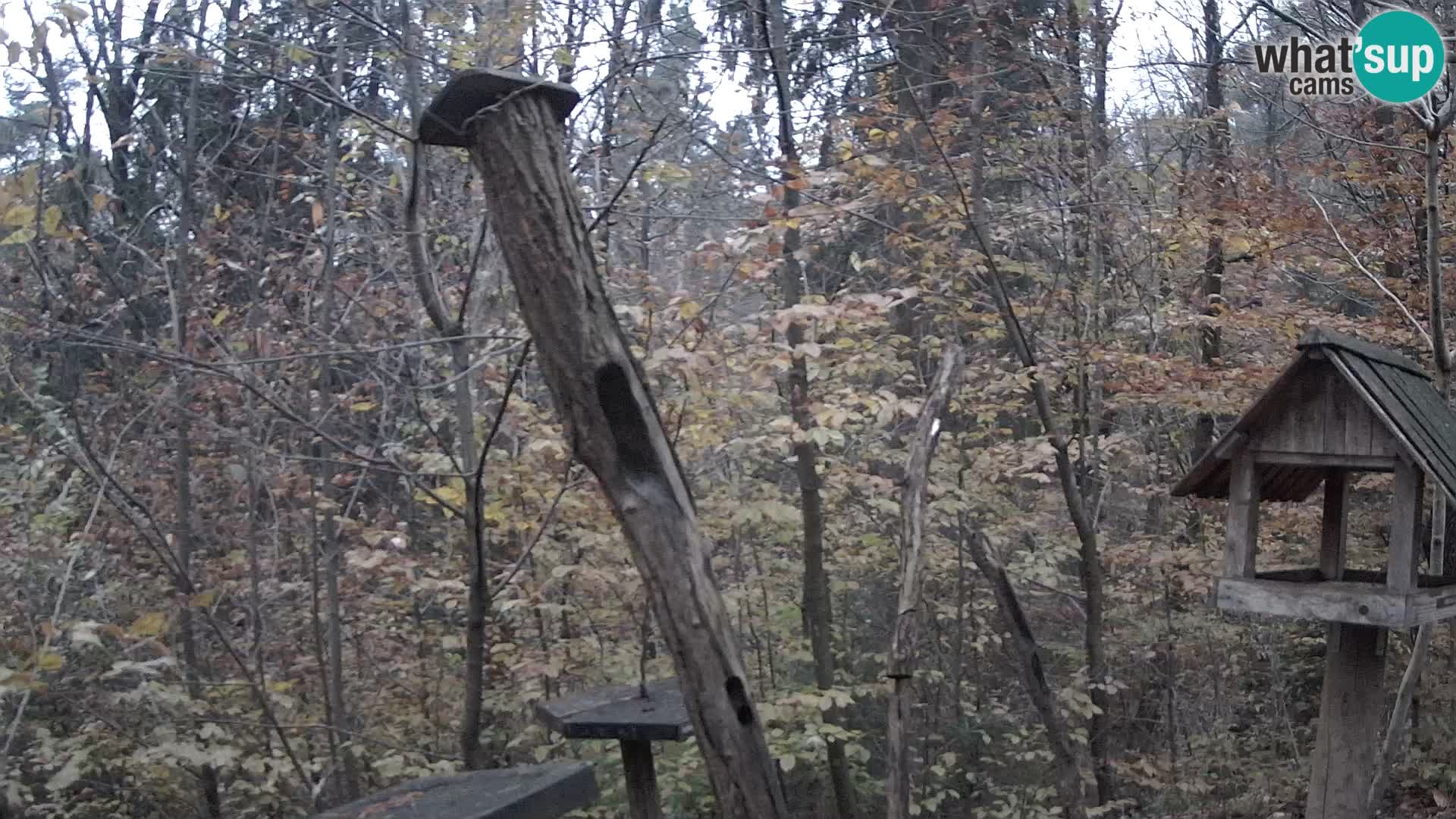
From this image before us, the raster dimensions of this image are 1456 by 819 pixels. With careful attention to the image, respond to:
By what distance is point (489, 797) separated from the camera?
312 centimetres

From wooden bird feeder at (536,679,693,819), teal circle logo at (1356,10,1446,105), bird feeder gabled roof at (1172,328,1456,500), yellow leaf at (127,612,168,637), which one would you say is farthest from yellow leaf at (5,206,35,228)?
teal circle logo at (1356,10,1446,105)

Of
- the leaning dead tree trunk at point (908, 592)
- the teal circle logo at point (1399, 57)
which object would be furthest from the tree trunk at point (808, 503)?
the teal circle logo at point (1399, 57)

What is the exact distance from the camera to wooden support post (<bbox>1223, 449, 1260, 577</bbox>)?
11.3 ft

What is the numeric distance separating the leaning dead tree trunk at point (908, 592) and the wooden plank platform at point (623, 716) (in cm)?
68

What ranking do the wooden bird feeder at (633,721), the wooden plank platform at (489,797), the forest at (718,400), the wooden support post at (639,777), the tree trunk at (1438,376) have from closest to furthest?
the wooden plank platform at (489,797)
the wooden bird feeder at (633,721)
the tree trunk at (1438,376)
the wooden support post at (639,777)
the forest at (718,400)

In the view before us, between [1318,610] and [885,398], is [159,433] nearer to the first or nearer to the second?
[885,398]

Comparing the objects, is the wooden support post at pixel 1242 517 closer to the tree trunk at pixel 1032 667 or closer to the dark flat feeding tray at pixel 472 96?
the tree trunk at pixel 1032 667

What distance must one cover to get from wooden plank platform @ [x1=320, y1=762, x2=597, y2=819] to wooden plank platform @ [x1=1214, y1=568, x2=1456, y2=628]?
6.63 feet

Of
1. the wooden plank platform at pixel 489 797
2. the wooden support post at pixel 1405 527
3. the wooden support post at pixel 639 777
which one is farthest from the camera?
the wooden support post at pixel 639 777

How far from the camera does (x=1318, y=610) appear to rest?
3.20m

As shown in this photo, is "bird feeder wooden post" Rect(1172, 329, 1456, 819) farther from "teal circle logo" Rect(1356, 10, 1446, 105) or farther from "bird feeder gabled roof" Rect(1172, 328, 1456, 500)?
"teal circle logo" Rect(1356, 10, 1446, 105)

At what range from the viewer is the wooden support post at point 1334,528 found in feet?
11.8

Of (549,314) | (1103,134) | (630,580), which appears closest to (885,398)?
(630,580)

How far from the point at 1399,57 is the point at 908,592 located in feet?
10.7
